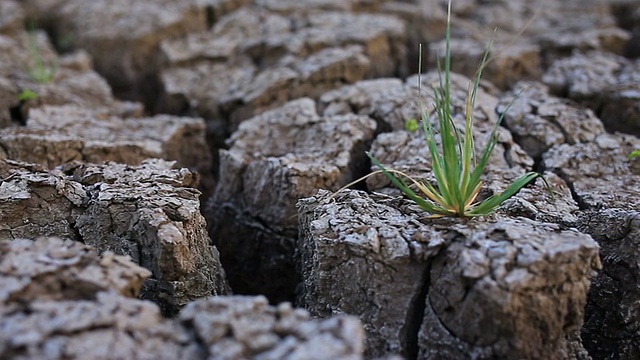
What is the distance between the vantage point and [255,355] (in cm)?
141

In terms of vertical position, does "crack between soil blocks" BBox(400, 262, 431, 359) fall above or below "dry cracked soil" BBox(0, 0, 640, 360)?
below

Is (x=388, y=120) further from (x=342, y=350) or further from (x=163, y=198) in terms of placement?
(x=342, y=350)

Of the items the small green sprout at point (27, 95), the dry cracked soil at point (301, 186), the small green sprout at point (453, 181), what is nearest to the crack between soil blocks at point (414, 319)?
the dry cracked soil at point (301, 186)

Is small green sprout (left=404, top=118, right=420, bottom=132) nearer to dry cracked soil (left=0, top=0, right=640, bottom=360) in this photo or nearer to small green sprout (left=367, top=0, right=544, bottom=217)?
dry cracked soil (left=0, top=0, right=640, bottom=360)

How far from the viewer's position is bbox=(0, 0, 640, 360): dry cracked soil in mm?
1603

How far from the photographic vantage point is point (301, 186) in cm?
250

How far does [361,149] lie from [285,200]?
0.46m

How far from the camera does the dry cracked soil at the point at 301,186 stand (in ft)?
5.26

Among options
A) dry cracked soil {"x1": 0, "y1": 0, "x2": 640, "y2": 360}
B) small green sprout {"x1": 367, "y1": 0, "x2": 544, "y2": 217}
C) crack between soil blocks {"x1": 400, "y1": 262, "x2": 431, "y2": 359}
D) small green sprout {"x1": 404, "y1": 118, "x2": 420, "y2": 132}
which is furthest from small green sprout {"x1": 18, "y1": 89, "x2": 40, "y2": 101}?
crack between soil blocks {"x1": 400, "y1": 262, "x2": 431, "y2": 359}

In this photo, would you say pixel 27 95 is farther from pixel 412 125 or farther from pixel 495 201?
pixel 495 201

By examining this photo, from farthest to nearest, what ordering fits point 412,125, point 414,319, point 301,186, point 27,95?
point 27,95
point 412,125
point 301,186
point 414,319

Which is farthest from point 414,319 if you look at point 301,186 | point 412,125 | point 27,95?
point 27,95

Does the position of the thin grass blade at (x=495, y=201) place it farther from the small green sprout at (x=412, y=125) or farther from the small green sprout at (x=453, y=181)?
the small green sprout at (x=412, y=125)

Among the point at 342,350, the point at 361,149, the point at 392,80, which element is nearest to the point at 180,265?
the point at 342,350
